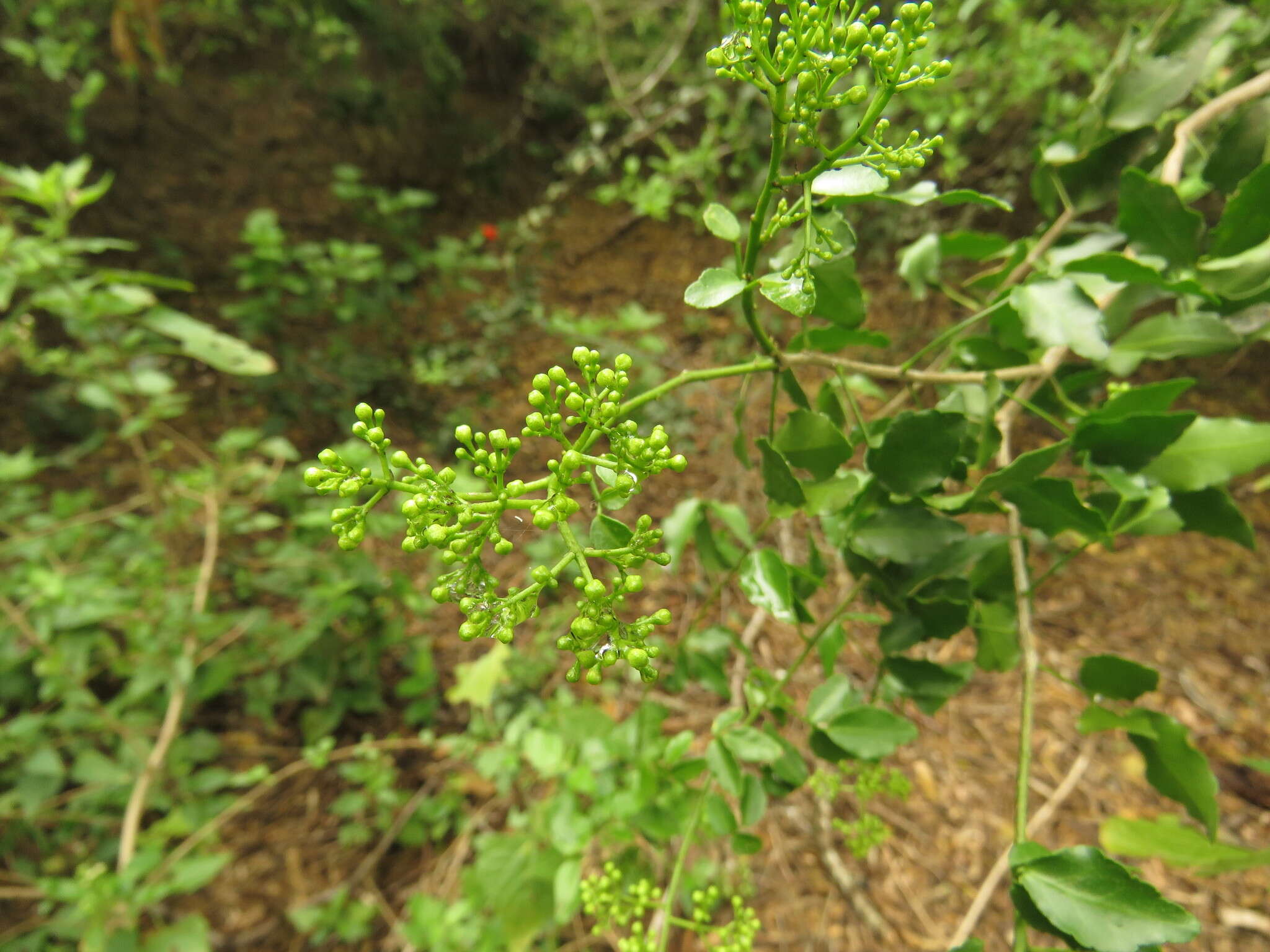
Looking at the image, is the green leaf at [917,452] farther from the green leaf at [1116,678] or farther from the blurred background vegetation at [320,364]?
the blurred background vegetation at [320,364]

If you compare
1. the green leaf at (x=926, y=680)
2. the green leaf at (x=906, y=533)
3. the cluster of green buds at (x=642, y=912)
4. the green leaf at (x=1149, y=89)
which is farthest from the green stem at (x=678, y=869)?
the green leaf at (x=1149, y=89)

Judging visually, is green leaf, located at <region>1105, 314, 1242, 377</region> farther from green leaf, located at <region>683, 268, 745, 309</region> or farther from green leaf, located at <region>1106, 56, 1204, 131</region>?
green leaf, located at <region>683, 268, 745, 309</region>

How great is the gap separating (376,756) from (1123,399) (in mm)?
2050

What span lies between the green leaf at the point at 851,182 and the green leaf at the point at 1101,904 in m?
0.60

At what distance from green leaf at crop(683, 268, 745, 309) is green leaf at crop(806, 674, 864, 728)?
528mm

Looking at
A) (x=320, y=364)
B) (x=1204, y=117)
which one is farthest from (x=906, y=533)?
(x=320, y=364)

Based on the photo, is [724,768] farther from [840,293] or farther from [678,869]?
[840,293]

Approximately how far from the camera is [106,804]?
1.77m

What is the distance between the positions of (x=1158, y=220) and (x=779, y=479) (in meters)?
0.55

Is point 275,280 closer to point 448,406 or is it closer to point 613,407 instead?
point 448,406

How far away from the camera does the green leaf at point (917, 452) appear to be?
58 centimetres

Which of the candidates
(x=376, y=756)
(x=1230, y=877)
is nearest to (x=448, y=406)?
(x=376, y=756)

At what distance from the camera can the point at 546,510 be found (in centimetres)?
46

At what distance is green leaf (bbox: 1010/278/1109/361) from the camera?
60 cm
